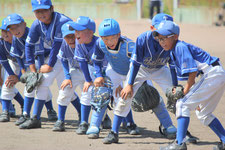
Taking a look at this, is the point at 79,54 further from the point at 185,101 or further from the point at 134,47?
the point at 185,101

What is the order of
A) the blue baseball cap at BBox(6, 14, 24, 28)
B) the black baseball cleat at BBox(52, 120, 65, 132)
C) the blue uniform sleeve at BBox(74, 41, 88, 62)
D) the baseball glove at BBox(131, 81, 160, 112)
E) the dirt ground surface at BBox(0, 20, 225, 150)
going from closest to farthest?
the dirt ground surface at BBox(0, 20, 225, 150) → the baseball glove at BBox(131, 81, 160, 112) → the blue uniform sleeve at BBox(74, 41, 88, 62) → the black baseball cleat at BBox(52, 120, 65, 132) → the blue baseball cap at BBox(6, 14, 24, 28)

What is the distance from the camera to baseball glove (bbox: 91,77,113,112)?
523 cm

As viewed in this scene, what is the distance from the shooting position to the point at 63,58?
574 cm

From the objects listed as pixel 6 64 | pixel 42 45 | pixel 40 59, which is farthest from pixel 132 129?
pixel 6 64

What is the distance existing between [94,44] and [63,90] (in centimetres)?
78

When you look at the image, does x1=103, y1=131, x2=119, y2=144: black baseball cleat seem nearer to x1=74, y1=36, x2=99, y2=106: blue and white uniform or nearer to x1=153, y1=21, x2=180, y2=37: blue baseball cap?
x1=74, y1=36, x2=99, y2=106: blue and white uniform

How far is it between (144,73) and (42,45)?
170cm

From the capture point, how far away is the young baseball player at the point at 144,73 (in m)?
4.93

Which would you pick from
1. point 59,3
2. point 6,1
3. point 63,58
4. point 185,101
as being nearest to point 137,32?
point 59,3

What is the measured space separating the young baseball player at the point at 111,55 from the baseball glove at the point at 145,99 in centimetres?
26

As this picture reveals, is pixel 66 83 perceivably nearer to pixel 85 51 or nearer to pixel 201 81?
pixel 85 51

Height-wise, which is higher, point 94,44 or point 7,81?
point 94,44

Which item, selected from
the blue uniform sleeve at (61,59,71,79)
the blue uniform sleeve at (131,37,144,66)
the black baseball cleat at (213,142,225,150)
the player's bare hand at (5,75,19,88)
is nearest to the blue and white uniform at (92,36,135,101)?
the blue uniform sleeve at (131,37,144,66)

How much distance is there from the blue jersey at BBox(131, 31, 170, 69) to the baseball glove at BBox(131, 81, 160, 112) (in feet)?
1.38
